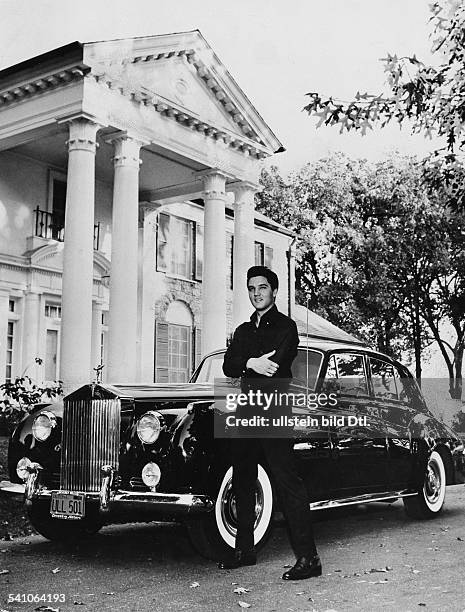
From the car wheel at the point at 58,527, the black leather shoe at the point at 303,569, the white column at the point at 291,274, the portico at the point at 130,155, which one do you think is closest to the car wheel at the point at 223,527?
the black leather shoe at the point at 303,569

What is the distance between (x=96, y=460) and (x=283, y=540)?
1.72 meters

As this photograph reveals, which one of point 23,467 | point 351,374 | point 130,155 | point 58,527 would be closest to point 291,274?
point 130,155

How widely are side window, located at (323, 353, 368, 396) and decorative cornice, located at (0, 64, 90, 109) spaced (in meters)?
9.56

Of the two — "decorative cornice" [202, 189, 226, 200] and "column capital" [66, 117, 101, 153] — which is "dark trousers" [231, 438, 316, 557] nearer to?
"column capital" [66, 117, 101, 153]

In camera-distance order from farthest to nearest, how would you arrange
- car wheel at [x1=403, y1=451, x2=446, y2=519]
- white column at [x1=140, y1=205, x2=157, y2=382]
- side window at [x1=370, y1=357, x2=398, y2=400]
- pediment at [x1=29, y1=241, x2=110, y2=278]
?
white column at [x1=140, y1=205, x2=157, y2=382]
pediment at [x1=29, y1=241, x2=110, y2=278]
car wheel at [x1=403, y1=451, x2=446, y2=519]
side window at [x1=370, y1=357, x2=398, y2=400]

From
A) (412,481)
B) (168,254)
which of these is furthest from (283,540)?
(168,254)

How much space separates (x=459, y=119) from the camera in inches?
271

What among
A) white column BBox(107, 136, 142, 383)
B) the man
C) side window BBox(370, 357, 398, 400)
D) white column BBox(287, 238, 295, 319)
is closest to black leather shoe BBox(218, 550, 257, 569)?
the man

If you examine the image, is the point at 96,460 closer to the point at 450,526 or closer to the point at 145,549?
the point at 145,549

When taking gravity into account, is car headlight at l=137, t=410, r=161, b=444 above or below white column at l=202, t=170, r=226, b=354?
below

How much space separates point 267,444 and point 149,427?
2.97 feet

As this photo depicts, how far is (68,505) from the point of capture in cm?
501

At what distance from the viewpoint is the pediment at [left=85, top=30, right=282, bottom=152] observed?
1469 centimetres

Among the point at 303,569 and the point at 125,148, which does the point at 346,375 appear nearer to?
the point at 303,569
